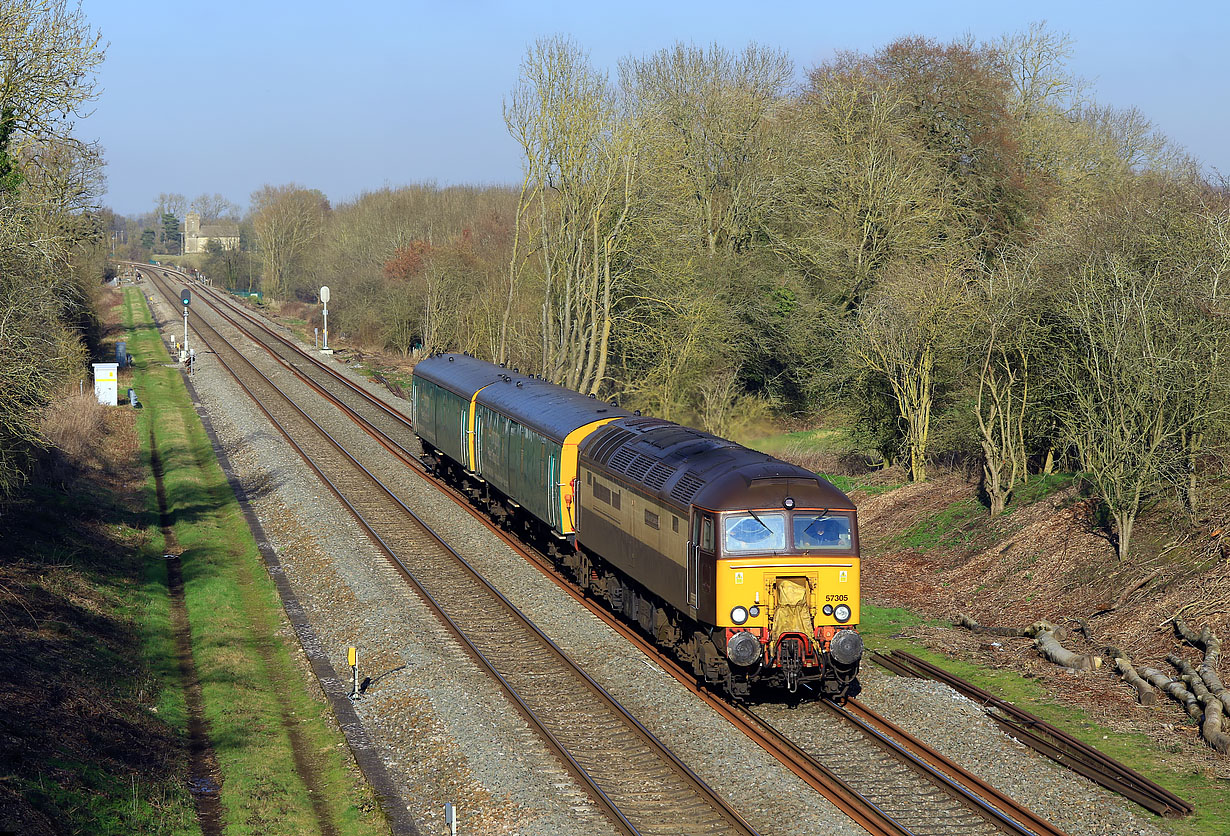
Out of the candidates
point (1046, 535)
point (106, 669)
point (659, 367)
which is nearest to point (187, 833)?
point (106, 669)

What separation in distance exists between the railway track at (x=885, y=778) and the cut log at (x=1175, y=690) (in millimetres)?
3772

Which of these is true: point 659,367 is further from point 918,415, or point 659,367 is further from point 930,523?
point 930,523

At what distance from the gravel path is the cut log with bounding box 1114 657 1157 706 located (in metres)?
2.39

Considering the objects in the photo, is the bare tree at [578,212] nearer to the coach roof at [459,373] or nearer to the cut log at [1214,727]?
the coach roof at [459,373]

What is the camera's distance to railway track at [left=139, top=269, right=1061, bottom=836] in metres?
11.2

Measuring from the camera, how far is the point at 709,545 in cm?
1462

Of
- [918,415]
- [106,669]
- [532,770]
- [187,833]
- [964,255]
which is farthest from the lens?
[964,255]

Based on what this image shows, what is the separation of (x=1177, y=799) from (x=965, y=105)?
34.3 metres

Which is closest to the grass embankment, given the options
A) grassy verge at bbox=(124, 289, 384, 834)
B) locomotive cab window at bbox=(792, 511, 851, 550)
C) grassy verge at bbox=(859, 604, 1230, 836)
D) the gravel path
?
grassy verge at bbox=(859, 604, 1230, 836)

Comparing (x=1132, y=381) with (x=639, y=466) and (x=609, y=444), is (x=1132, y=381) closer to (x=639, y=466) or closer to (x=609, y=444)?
(x=639, y=466)

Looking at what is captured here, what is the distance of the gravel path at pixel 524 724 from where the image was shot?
1166cm

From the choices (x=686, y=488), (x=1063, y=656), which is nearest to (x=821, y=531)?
(x=686, y=488)

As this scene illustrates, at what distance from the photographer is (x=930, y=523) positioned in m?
25.8

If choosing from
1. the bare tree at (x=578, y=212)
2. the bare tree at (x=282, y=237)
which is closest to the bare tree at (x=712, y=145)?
the bare tree at (x=578, y=212)
